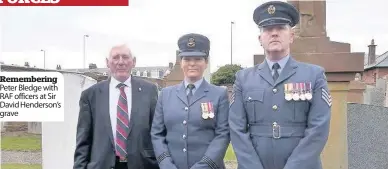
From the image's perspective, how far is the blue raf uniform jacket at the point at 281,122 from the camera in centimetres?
301

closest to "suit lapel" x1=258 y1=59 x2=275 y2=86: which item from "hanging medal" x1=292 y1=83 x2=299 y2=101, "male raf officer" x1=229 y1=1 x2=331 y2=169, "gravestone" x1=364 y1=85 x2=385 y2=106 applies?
"male raf officer" x1=229 y1=1 x2=331 y2=169

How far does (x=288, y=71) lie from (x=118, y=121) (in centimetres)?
130

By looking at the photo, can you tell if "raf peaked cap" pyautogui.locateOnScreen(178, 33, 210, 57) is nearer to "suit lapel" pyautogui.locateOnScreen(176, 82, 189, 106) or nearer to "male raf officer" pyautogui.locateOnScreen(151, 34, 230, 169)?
"male raf officer" pyautogui.locateOnScreen(151, 34, 230, 169)

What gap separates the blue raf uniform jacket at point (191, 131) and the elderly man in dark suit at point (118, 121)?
162 mm

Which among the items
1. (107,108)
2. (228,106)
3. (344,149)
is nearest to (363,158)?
(344,149)

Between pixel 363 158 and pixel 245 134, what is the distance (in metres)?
2.69

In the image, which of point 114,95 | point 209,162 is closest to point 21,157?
point 114,95

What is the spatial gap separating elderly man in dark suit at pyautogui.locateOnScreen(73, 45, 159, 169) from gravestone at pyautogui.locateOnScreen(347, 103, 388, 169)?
2.31 meters

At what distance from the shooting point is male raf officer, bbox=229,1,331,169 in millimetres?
3025

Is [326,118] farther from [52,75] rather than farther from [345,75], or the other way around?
[52,75]

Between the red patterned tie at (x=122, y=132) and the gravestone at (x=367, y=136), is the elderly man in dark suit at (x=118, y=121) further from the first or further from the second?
the gravestone at (x=367, y=136)

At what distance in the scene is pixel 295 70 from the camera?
318 cm

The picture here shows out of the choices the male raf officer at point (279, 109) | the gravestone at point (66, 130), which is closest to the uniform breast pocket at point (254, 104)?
the male raf officer at point (279, 109)

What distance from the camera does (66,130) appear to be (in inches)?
204
